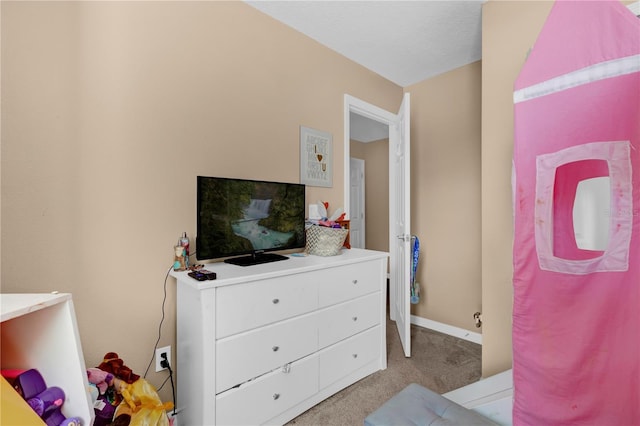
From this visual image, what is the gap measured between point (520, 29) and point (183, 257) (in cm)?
242

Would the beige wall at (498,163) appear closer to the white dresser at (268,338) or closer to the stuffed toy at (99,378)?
the white dresser at (268,338)

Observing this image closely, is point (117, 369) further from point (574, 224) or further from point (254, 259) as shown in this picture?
point (574, 224)

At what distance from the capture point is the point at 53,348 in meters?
0.70

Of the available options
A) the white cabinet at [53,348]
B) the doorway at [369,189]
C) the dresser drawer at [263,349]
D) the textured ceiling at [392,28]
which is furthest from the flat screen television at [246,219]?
the doorway at [369,189]

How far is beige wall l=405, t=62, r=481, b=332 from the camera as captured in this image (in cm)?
272

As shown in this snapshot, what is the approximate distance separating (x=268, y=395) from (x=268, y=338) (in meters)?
0.31

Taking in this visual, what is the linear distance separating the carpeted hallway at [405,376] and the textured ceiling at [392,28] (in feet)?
8.67

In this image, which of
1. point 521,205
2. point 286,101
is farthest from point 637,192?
point 286,101

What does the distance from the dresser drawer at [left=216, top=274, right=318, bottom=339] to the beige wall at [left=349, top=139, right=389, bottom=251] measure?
132 inches

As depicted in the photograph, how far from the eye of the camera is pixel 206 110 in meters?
1.75

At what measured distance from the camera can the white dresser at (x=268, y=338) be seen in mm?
1337

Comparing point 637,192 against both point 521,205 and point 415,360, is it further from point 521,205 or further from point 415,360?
point 415,360

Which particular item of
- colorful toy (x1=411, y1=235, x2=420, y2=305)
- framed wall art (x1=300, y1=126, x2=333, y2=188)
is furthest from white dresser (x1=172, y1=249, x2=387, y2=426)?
colorful toy (x1=411, y1=235, x2=420, y2=305)

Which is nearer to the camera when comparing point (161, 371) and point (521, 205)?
point (521, 205)
